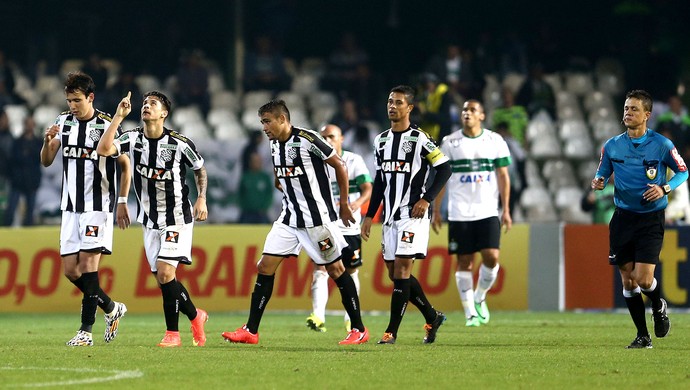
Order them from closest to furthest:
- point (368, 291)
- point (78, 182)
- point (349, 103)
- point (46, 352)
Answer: point (46, 352) → point (78, 182) → point (368, 291) → point (349, 103)

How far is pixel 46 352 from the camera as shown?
10195 mm

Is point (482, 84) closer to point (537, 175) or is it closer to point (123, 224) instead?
point (537, 175)

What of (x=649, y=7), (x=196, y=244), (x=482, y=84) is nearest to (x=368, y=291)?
(x=196, y=244)

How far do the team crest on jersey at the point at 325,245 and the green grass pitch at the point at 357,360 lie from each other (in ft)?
2.74

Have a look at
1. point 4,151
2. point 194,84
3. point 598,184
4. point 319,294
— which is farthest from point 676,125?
point 4,151

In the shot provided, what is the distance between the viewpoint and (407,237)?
11164 mm

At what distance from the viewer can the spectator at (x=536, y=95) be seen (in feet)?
71.9

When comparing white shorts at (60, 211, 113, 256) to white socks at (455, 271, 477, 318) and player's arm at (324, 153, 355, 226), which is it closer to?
player's arm at (324, 153, 355, 226)

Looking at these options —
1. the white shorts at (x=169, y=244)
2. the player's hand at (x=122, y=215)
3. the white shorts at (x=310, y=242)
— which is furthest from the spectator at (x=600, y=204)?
the player's hand at (x=122, y=215)

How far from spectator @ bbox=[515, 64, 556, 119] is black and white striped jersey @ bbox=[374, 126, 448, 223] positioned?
35.3 feet

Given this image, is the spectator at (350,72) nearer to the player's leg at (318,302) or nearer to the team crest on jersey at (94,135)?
the player's leg at (318,302)

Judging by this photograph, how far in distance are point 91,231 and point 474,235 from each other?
15.7ft

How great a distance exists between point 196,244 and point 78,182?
678cm

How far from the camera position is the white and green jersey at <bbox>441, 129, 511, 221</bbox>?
14.0 meters
